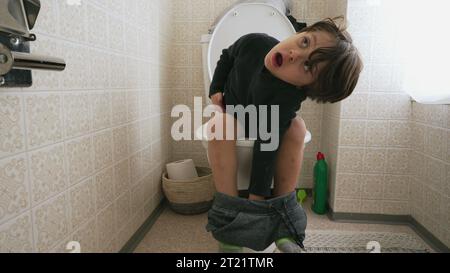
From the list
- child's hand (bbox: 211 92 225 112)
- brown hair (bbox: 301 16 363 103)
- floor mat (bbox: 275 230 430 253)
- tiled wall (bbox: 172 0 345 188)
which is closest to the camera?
brown hair (bbox: 301 16 363 103)

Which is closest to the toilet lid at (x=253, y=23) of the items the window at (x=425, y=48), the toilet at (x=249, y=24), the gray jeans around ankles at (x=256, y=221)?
the toilet at (x=249, y=24)

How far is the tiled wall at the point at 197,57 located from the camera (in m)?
1.44

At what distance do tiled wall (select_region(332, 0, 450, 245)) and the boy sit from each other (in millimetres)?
481

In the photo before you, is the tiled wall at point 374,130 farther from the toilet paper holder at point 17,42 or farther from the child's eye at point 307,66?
the toilet paper holder at point 17,42

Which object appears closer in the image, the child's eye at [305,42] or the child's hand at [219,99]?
the child's eye at [305,42]

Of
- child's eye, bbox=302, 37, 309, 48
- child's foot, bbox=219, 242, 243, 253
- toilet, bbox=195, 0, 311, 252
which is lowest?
child's foot, bbox=219, 242, 243, 253

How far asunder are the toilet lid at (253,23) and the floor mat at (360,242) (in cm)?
74

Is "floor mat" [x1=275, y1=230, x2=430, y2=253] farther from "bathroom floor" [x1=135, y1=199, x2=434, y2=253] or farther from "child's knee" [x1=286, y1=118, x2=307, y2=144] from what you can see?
"child's knee" [x1=286, y1=118, x2=307, y2=144]

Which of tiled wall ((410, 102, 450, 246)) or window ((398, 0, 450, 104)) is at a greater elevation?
window ((398, 0, 450, 104))

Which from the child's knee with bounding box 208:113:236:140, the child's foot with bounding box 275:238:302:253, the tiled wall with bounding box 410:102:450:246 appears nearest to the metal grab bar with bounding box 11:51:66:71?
the child's knee with bounding box 208:113:236:140

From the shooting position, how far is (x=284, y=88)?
78 cm

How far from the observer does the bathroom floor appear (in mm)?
1045
